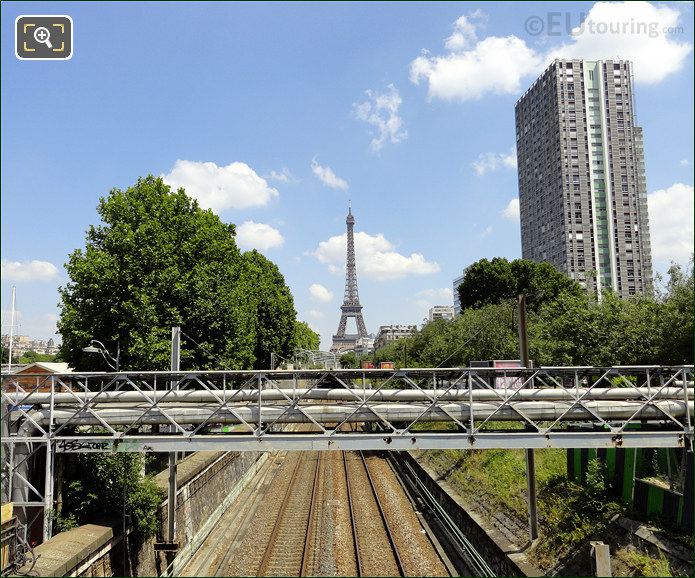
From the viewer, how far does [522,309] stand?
16406 mm

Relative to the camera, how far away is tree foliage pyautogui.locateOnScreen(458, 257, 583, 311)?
2202 inches

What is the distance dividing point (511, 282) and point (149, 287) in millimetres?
43451

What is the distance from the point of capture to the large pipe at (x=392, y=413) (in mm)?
13047

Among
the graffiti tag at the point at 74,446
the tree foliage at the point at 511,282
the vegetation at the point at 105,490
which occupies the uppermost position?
the tree foliage at the point at 511,282

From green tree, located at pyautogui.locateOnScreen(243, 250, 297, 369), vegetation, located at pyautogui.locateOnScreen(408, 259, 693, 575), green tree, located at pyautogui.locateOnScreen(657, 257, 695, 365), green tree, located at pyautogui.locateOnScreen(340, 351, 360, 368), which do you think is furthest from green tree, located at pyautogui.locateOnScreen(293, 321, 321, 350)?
green tree, located at pyautogui.locateOnScreen(657, 257, 695, 365)

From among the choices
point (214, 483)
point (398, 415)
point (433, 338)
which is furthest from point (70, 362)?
point (433, 338)

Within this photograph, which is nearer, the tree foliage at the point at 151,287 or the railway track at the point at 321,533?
the railway track at the point at 321,533

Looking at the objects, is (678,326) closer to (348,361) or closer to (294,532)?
(294,532)

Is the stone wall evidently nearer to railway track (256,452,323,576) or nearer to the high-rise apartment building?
railway track (256,452,323,576)

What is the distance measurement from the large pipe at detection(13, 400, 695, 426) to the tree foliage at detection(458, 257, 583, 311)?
43.3 m

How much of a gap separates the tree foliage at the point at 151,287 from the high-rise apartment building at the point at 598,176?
72.9 meters

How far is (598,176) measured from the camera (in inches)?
3442

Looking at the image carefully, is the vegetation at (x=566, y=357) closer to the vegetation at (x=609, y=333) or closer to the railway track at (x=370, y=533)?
the vegetation at (x=609, y=333)

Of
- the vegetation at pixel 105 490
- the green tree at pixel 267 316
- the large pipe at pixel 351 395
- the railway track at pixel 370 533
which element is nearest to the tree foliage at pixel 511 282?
the green tree at pixel 267 316
